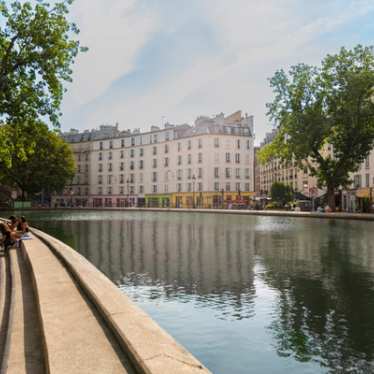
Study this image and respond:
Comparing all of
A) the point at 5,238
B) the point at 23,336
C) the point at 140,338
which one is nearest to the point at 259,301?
the point at 140,338

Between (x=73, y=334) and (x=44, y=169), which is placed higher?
(x=44, y=169)

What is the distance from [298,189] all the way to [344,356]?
257 feet

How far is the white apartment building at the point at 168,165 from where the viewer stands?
81125mm

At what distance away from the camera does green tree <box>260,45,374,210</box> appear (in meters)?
40.2

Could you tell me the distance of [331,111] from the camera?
138ft

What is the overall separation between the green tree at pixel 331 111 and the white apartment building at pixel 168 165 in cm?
3446

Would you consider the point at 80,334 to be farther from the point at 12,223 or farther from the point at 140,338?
the point at 12,223

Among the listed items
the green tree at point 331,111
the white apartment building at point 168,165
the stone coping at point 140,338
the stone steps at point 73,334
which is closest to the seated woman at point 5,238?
the stone steps at point 73,334

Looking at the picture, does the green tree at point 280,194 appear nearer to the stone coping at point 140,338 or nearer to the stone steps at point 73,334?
the stone steps at point 73,334

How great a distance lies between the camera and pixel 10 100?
22234 mm

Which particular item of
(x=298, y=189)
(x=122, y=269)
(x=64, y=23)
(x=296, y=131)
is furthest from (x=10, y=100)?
(x=298, y=189)

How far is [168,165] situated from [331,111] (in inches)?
1940

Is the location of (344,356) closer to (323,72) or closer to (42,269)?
(42,269)

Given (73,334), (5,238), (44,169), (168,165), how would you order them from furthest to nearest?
(168,165), (44,169), (5,238), (73,334)
